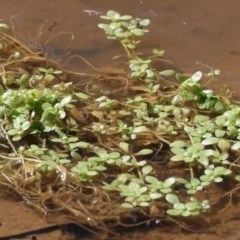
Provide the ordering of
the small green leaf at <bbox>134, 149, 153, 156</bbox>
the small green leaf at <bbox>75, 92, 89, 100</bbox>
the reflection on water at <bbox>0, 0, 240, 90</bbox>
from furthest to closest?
1. the reflection on water at <bbox>0, 0, 240, 90</bbox>
2. the small green leaf at <bbox>75, 92, 89, 100</bbox>
3. the small green leaf at <bbox>134, 149, 153, 156</bbox>

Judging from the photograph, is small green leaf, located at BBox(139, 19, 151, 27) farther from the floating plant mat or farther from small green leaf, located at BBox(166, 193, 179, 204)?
small green leaf, located at BBox(166, 193, 179, 204)

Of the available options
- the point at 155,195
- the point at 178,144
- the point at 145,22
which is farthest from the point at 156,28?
the point at 155,195

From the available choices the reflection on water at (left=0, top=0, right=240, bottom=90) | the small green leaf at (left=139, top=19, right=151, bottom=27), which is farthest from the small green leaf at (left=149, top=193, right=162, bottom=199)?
the small green leaf at (left=139, top=19, right=151, bottom=27)

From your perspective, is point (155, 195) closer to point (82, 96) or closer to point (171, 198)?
point (171, 198)

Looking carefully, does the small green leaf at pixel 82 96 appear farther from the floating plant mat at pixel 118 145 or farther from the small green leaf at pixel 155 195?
the small green leaf at pixel 155 195

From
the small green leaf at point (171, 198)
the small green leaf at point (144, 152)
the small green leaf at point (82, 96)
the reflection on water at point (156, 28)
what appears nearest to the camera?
the small green leaf at point (171, 198)

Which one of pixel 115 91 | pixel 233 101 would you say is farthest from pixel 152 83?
pixel 233 101

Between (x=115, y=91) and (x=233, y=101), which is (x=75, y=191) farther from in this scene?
(x=233, y=101)

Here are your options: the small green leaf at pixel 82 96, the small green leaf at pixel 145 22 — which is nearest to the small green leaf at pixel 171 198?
the small green leaf at pixel 82 96
